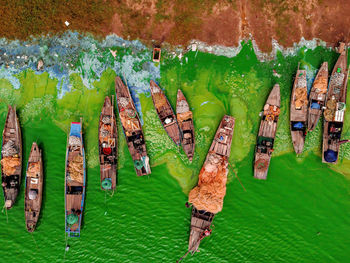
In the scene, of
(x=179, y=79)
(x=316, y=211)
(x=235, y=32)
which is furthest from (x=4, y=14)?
(x=316, y=211)

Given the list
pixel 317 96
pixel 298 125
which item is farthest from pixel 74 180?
pixel 317 96

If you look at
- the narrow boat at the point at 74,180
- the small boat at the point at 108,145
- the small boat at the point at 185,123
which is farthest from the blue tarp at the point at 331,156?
the narrow boat at the point at 74,180

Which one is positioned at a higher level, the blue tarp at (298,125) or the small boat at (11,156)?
the blue tarp at (298,125)

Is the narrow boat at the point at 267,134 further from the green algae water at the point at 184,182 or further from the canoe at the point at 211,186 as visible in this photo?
the canoe at the point at 211,186

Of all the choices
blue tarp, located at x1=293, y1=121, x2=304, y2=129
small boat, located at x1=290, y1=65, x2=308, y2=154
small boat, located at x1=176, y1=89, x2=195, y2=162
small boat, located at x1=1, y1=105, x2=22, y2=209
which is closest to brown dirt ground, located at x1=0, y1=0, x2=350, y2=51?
small boat, located at x1=290, y1=65, x2=308, y2=154

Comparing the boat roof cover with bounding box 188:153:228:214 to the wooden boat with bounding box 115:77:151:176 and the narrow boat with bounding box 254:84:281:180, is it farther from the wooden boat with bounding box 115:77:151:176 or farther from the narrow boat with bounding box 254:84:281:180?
the wooden boat with bounding box 115:77:151:176

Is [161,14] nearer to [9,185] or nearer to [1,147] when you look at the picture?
[1,147]

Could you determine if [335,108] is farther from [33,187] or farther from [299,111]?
[33,187]
